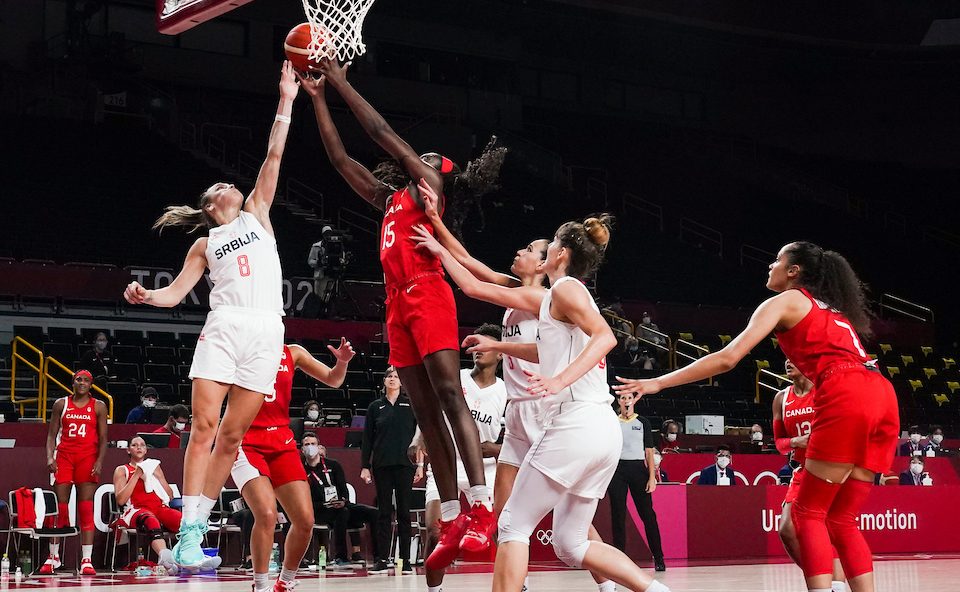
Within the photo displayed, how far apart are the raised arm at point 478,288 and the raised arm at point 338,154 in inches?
34.7

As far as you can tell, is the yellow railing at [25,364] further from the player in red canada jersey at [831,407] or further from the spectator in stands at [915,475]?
the player in red canada jersey at [831,407]

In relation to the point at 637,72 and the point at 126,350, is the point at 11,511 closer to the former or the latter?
the point at 126,350

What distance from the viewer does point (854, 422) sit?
5848mm

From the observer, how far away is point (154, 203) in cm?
2444

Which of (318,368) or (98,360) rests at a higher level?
(98,360)

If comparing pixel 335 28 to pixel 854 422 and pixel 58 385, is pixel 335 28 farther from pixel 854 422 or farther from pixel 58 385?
pixel 58 385

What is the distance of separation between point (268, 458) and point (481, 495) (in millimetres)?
2152

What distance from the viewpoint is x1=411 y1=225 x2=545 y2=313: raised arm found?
5.82 meters

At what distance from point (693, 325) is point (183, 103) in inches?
535

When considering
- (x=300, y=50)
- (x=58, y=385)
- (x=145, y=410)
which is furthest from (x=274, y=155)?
(x=58, y=385)

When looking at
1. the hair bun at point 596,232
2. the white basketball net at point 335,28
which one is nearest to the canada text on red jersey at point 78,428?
the white basketball net at point 335,28

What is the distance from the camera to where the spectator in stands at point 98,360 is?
17.9 metres

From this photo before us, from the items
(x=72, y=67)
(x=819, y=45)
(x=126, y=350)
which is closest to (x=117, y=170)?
(x=72, y=67)

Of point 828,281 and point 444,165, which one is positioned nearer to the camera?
point 828,281
